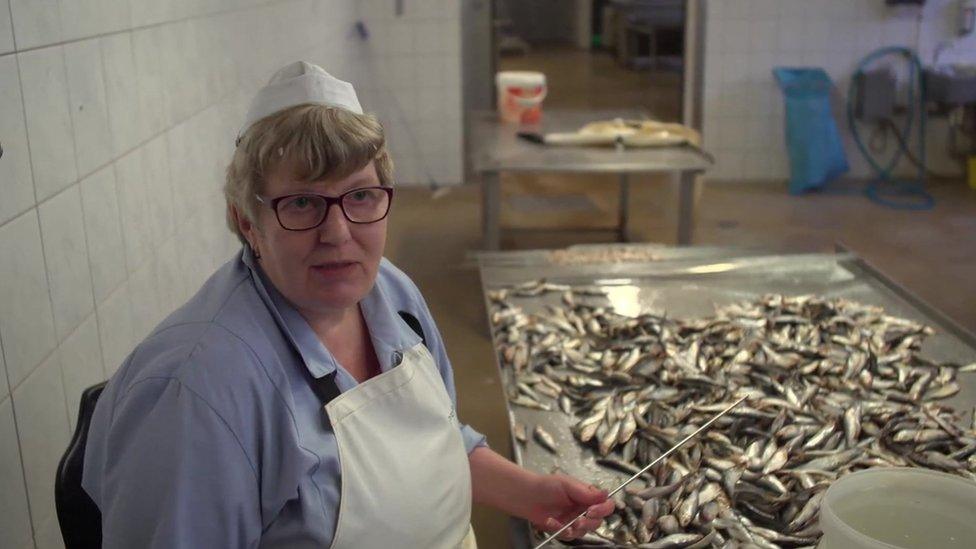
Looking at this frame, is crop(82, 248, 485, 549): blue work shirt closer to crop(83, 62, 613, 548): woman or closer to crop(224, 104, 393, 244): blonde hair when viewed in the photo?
crop(83, 62, 613, 548): woman

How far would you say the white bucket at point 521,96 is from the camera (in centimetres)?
607

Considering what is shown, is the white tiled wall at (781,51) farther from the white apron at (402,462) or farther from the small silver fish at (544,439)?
the white apron at (402,462)

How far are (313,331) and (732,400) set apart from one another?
1.30 m

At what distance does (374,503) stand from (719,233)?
5.46 meters

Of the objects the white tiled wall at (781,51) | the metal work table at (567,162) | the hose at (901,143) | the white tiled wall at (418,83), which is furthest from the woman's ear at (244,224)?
the white tiled wall at (781,51)

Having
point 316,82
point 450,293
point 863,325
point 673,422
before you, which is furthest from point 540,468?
point 450,293

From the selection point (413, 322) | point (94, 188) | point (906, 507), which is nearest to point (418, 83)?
point (94, 188)

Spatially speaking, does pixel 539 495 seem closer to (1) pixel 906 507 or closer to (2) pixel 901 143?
(1) pixel 906 507

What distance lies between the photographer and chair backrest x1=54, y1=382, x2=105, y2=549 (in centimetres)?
158

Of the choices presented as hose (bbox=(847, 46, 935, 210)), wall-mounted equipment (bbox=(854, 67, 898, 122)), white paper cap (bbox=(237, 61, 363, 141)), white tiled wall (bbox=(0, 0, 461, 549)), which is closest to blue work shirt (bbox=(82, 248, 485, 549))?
white paper cap (bbox=(237, 61, 363, 141))

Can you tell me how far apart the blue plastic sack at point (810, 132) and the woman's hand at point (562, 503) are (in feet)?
20.3

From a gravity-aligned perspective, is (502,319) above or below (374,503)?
below

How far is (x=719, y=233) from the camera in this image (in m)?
6.67

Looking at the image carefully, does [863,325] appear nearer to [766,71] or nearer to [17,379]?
[17,379]
